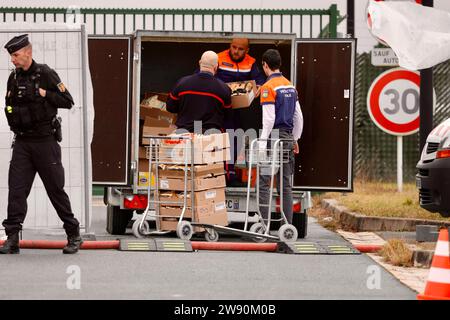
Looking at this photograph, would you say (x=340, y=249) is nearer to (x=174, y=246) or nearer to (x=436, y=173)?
(x=436, y=173)

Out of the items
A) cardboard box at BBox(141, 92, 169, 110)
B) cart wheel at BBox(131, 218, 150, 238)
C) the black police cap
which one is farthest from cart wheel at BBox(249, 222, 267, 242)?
the black police cap

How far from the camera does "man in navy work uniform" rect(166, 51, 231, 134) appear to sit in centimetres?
1688

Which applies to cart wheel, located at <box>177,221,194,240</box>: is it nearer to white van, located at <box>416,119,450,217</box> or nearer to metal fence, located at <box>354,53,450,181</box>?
white van, located at <box>416,119,450,217</box>

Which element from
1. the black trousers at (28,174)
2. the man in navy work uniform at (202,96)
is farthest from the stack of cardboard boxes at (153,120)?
the black trousers at (28,174)

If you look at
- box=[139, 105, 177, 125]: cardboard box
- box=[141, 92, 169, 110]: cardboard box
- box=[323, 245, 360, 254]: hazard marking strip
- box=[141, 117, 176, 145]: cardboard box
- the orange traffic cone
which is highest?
box=[141, 92, 169, 110]: cardboard box

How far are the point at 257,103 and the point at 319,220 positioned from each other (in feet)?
5.57

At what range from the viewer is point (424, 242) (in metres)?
14.9

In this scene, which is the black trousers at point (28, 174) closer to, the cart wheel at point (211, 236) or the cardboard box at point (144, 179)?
the cart wheel at point (211, 236)

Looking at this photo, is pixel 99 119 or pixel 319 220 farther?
pixel 319 220

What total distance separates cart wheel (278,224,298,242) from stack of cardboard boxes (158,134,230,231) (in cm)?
69

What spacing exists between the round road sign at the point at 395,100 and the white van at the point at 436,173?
506cm
